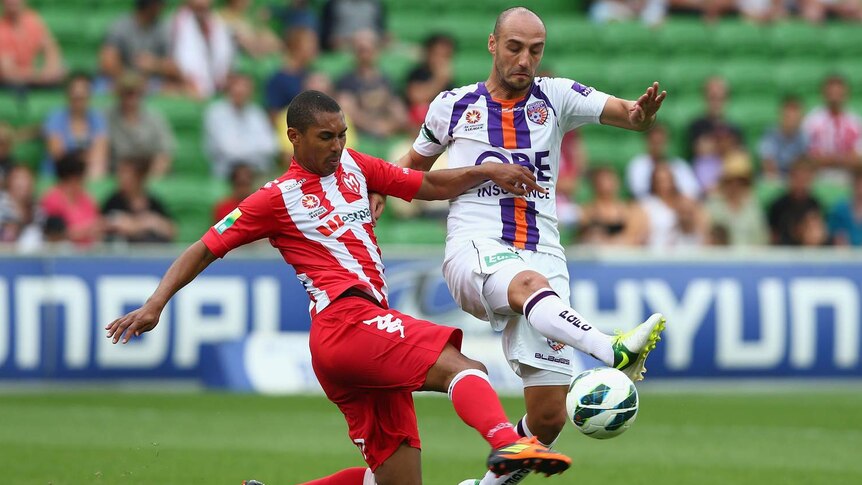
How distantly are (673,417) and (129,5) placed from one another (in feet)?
28.5

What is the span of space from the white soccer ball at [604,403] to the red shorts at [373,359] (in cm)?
62

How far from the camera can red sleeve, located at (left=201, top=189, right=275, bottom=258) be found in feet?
20.3

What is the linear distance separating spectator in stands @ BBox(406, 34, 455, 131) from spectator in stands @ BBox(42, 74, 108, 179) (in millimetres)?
3548

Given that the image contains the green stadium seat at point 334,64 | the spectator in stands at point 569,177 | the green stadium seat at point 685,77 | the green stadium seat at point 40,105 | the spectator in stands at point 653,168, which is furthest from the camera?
the green stadium seat at point 685,77

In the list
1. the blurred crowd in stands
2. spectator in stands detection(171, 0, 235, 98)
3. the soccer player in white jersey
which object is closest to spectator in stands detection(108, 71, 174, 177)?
the blurred crowd in stands

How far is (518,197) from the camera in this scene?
7.11 meters

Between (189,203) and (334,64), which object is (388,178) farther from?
(334,64)

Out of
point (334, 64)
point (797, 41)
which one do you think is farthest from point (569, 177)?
point (797, 41)

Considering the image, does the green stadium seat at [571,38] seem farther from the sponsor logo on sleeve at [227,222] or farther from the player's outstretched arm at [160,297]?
the player's outstretched arm at [160,297]

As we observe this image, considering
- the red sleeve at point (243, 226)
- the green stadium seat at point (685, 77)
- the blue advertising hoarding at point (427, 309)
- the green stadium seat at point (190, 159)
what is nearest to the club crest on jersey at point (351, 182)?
the red sleeve at point (243, 226)

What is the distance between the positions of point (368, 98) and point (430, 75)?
85 cm

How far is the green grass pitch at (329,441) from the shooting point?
834 cm

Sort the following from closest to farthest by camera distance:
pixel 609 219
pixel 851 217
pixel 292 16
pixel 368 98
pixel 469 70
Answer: pixel 609 219, pixel 368 98, pixel 851 217, pixel 292 16, pixel 469 70

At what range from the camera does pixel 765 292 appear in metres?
14.1
